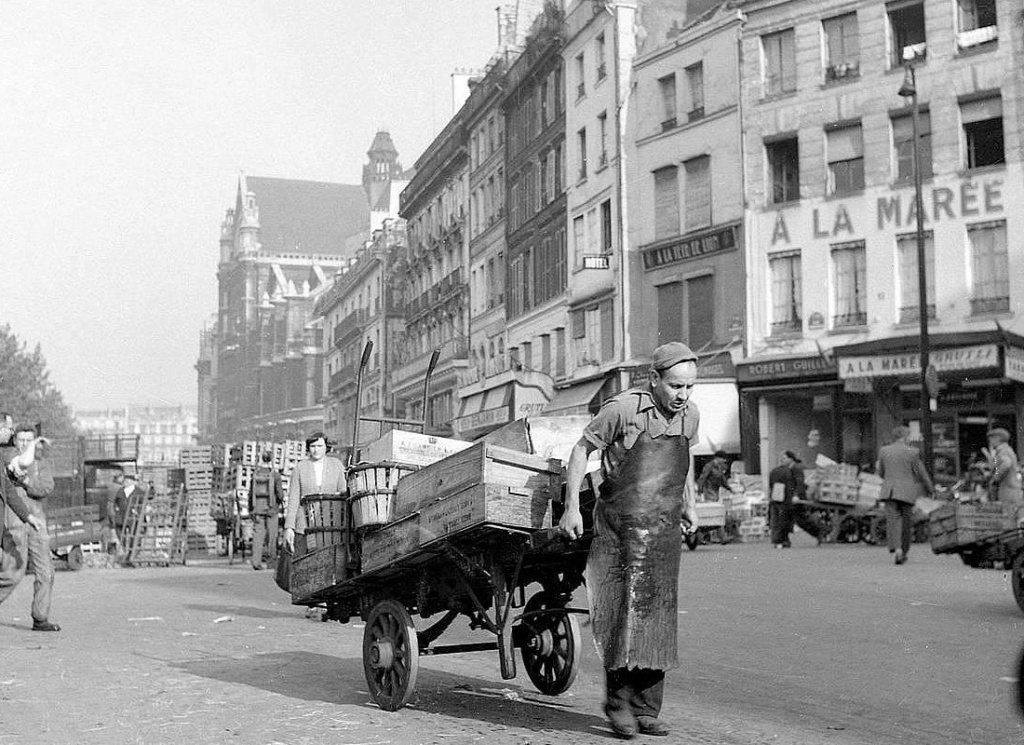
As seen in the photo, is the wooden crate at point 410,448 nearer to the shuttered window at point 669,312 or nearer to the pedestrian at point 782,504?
the pedestrian at point 782,504

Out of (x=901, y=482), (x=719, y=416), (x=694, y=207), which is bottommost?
(x=901, y=482)

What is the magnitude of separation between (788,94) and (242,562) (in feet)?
58.6

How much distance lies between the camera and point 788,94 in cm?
3509

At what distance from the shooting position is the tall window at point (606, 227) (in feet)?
137

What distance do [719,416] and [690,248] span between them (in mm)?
5211

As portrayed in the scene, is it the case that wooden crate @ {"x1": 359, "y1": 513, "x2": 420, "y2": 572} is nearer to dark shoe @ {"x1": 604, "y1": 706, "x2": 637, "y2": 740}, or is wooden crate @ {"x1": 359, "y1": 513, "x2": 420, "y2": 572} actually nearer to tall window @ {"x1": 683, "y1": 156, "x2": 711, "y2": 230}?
dark shoe @ {"x1": 604, "y1": 706, "x2": 637, "y2": 740}

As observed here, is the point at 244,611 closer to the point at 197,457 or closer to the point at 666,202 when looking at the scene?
the point at 197,457

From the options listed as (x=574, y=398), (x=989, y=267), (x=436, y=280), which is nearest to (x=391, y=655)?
(x=989, y=267)

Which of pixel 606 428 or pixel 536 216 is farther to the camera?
pixel 536 216

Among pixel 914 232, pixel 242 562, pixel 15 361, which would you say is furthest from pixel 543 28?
pixel 15 361

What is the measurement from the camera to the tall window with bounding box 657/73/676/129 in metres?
39.2

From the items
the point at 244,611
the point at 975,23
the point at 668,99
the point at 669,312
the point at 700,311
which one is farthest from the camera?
the point at 668,99

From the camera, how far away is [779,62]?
117ft

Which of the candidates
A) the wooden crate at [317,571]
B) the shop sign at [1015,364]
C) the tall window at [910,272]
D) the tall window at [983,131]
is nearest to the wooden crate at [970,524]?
the wooden crate at [317,571]
